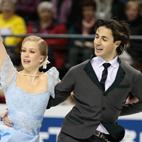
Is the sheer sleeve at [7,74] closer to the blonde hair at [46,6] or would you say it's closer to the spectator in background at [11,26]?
the spectator in background at [11,26]

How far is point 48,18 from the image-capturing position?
619cm

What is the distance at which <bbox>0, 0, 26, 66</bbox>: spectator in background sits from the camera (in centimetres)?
604

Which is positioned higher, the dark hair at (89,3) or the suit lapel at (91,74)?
the dark hair at (89,3)

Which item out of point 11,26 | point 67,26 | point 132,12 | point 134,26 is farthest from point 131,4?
point 11,26

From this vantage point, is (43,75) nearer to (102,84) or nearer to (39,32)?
(102,84)

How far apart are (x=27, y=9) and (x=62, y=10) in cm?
59

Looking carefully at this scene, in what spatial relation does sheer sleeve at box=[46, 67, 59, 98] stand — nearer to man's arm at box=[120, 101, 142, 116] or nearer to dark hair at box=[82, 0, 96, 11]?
man's arm at box=[120, 101, 142, 116]

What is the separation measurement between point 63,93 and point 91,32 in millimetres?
2694

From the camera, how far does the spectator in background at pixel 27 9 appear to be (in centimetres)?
663

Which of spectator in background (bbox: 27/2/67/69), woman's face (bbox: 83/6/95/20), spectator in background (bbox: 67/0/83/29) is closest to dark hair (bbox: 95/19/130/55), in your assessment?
spectator in background (bbox: 27/2/67/69)

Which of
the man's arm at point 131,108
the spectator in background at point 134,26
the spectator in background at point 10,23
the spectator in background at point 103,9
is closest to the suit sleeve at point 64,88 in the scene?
the man's arm at point 131,108

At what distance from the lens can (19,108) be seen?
343 centimetres

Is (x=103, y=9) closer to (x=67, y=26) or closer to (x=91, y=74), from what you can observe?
(x=67, y=26)

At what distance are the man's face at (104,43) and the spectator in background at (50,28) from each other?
2567 millimetres
